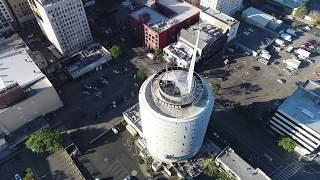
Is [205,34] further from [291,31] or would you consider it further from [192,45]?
[291,31]

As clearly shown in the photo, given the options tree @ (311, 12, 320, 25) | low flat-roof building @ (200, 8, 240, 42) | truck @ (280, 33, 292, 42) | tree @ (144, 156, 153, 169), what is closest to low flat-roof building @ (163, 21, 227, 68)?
low flat-roof building @ (200, 8, 240, 42)

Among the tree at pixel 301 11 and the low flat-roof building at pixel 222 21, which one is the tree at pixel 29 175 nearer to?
the low flat-roof building at pixel 222 21

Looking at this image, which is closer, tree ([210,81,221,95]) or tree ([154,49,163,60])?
tree ([210,81,221,95])

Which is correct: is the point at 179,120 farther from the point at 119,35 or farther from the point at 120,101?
the point at 119,35

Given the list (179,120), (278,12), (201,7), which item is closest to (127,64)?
(201,7)

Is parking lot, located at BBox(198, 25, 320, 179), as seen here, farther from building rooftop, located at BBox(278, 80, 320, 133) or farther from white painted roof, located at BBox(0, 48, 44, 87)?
white painted roof, located at BBox(0, 48, 44, 87)

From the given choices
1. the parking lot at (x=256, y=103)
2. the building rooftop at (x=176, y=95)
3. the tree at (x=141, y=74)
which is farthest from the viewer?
the tree at (x=141, y=74)

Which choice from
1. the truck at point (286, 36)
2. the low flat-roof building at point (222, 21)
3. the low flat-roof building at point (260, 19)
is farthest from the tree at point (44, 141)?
the truck at point (286, 36)
